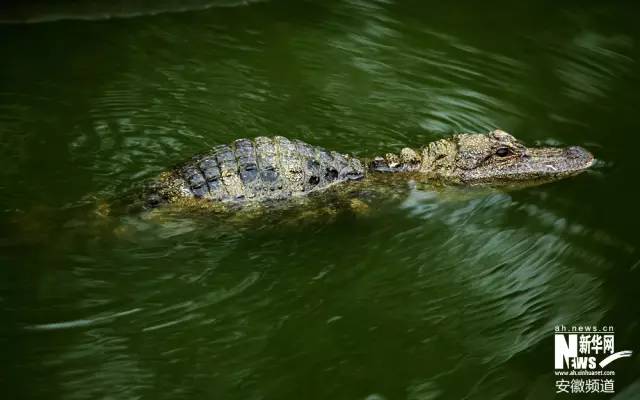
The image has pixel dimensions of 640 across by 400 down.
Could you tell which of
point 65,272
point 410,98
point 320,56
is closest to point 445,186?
point 410,98

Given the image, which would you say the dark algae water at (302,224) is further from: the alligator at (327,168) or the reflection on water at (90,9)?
the alligator at (327,168)

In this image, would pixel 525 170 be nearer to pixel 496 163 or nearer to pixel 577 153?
pixel 496 163

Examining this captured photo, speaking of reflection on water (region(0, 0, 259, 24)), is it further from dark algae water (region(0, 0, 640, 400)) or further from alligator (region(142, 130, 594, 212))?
alligator (region(142, 130, 594, 212))

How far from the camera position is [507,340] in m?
3.65

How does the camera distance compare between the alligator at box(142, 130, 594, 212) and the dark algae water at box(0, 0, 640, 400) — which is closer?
the dark algae water at box(0, 0, 640, 400)

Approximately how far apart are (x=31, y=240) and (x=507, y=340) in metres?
3.02

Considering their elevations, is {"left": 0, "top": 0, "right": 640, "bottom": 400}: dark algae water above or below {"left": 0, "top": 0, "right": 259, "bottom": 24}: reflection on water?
below

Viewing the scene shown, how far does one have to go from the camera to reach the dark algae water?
3.45 meters

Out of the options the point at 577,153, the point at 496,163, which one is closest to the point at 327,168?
the point at 496,163

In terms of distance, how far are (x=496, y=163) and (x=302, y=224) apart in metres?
1.66

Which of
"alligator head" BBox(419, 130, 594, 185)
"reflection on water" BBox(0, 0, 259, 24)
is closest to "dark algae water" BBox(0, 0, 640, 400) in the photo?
"reflection on water" BBox(0, 0, 259, 24)

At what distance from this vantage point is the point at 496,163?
484 centimetres

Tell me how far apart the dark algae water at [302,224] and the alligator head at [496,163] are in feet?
0.46

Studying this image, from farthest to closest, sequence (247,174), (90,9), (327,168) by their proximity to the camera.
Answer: (90,9) < (327,168) < (247,174)
